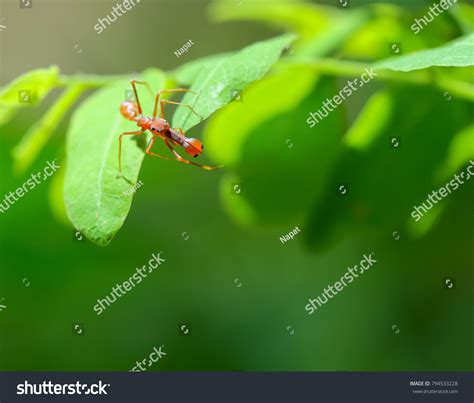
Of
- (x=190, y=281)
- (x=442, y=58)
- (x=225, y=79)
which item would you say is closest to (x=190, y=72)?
(x=225, y=79)

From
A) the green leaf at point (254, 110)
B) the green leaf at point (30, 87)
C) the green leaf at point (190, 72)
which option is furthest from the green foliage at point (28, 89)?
the green leaf at point (254, 110)

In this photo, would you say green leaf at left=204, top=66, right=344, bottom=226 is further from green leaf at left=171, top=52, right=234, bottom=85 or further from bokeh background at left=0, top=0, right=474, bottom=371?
bokeh background at left=0, top=0, right=474, bottom=371

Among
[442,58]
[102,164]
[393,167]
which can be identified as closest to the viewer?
[442,58]

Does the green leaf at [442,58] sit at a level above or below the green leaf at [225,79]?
below

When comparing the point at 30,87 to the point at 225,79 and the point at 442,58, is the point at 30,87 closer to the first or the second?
the point at 225,79

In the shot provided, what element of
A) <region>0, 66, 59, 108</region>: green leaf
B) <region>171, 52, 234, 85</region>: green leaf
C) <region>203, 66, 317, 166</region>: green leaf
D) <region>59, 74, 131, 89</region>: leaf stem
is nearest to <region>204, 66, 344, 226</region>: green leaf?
<region>203, 66, 317, 166</region>: green leaf

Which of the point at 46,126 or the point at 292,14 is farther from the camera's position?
the point at 292,14

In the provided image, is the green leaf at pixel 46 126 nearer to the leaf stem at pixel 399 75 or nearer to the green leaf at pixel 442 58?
the leaf stem at pixel 399 75
